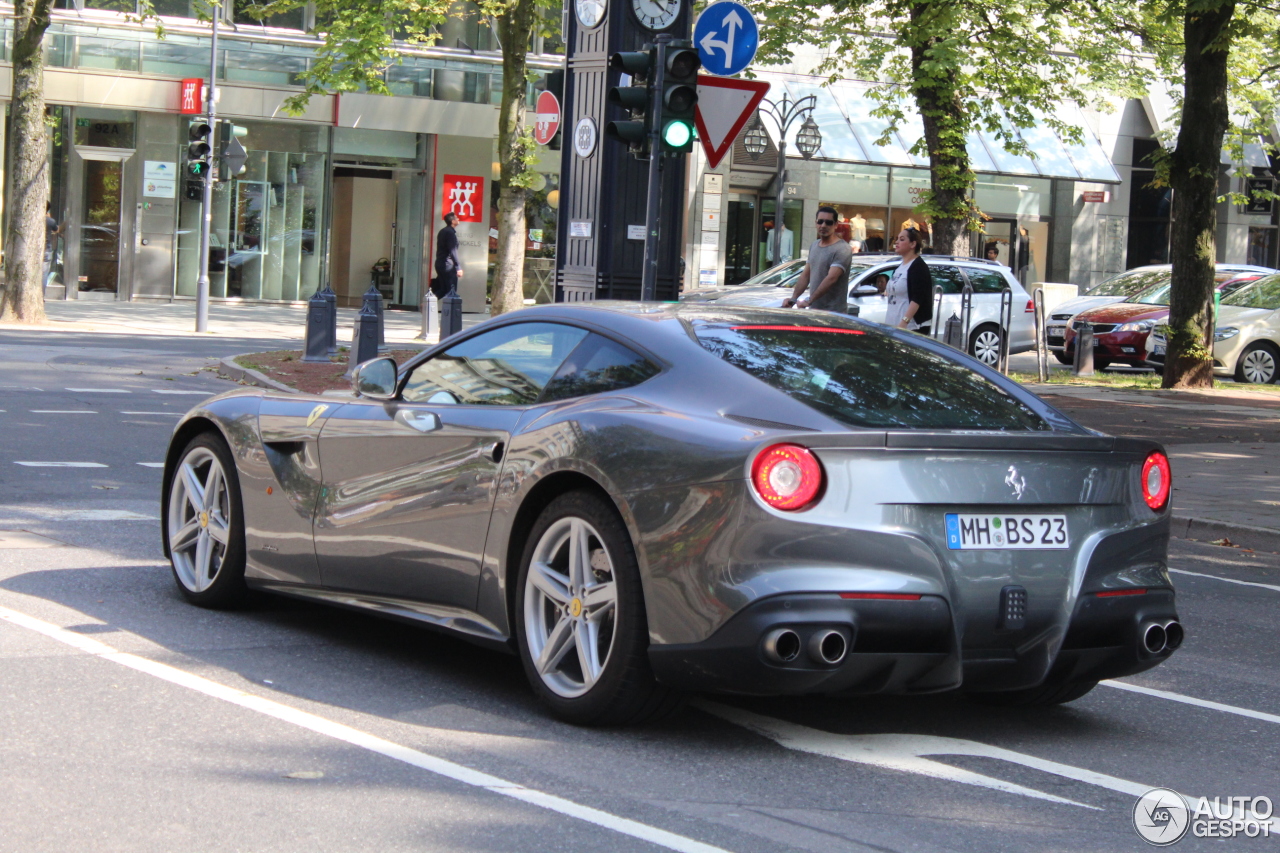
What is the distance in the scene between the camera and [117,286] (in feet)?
112

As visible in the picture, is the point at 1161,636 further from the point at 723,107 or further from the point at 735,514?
the point at 723,107

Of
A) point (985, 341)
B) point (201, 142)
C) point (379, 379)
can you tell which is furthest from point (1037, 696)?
point (201, 142)

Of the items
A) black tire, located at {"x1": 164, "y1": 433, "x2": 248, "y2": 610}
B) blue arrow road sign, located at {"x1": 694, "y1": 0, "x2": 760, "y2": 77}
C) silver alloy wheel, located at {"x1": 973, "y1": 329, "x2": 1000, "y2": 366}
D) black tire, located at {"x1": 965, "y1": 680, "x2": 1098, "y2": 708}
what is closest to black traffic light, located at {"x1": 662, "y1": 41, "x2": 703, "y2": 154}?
blue arrow road sign, located at {"x1": 694, "y1": 0, "x2": 760, "y2": 77}

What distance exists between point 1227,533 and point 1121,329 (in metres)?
15.6

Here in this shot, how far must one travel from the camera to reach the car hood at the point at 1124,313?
25609 millimetres

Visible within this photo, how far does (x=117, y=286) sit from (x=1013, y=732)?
104ft

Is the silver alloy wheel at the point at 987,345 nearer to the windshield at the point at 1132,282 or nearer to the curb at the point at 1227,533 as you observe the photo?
the windshield at the point at 1132,282

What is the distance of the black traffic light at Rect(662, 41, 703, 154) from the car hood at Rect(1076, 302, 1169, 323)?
1571 cm

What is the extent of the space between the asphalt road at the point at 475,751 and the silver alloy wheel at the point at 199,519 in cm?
18

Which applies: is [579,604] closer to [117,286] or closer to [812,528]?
[812,528]

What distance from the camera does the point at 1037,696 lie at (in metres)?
5.41

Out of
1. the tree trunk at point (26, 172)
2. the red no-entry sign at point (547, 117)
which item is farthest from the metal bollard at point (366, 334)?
the tree trunk at point (26, 172)

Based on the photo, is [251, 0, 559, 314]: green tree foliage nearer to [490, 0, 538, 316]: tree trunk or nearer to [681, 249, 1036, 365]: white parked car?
[490, 0, 538, 316]: tree trunk

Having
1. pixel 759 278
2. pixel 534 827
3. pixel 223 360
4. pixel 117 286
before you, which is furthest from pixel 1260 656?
pixel 117 286
